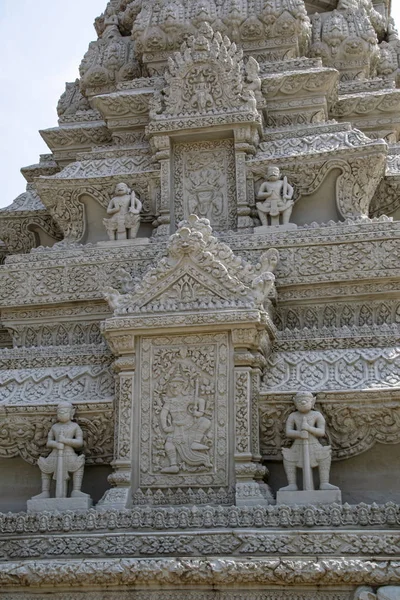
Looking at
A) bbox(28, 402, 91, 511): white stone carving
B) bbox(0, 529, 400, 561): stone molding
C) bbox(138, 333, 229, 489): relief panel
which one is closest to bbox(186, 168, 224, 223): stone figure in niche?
bbox(138, 333, 229, 489): relief panel

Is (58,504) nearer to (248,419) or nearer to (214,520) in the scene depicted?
(214,520)

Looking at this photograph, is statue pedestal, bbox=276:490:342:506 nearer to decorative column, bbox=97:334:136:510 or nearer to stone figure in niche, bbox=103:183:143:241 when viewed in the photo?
decorative column, bbox=97:334:136:510

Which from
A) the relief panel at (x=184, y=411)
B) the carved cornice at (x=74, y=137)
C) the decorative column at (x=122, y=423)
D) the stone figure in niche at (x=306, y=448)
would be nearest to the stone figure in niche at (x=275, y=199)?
the relief panel at (x=184, y=411)

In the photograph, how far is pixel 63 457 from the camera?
11320 millimetres

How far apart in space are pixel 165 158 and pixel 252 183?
1.67 meters

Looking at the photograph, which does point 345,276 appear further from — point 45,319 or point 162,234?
point 45,319

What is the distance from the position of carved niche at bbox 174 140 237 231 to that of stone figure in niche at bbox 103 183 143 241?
739mm

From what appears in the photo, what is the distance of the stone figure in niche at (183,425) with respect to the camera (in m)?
11.1

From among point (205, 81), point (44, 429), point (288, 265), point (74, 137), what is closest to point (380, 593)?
point (44, 429)

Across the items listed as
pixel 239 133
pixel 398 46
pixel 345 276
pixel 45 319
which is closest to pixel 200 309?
pixel 345 276

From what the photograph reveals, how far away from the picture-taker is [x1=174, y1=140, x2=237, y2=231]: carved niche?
14.6m

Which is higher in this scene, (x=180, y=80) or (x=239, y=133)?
(x=180, y=80)

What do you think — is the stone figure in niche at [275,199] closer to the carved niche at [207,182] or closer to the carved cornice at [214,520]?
the carved niche at [207,182]

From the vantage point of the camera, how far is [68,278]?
45.0ft
